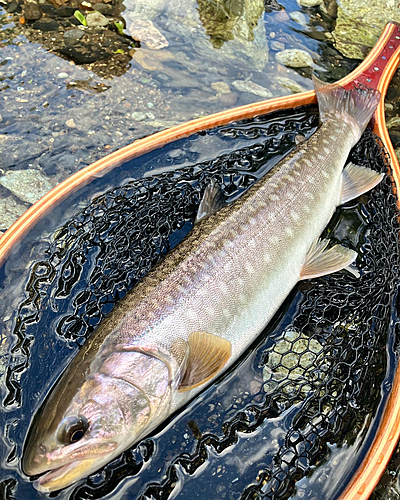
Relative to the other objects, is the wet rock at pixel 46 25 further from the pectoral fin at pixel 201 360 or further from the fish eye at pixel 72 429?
the fish eye at pixel 72 429

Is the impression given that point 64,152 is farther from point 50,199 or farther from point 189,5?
point 189,5

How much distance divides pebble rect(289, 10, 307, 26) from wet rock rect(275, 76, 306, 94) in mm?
1165

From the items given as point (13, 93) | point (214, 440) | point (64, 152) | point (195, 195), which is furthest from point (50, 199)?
point (13, 93)

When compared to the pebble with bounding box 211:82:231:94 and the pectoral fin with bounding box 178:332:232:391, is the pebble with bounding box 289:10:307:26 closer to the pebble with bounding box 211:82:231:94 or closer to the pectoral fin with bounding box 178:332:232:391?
the pebble with bounding box 211:82:231:94

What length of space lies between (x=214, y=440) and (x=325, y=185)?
6.56ft

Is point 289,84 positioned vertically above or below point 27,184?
above

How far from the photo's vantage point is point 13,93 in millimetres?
4711

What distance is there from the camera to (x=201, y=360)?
97.7 inches

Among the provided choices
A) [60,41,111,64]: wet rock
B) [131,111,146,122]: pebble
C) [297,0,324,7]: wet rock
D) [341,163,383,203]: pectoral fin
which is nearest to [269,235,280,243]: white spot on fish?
[341,163,383,203]: pectoral fin

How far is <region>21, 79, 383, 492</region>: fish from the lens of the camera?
217 cm

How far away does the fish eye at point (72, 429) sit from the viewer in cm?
211

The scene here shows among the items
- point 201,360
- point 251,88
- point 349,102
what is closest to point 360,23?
point 251,88

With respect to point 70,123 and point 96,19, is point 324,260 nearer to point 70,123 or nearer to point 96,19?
point 70,123

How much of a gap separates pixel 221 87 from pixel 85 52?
5.48 ft
